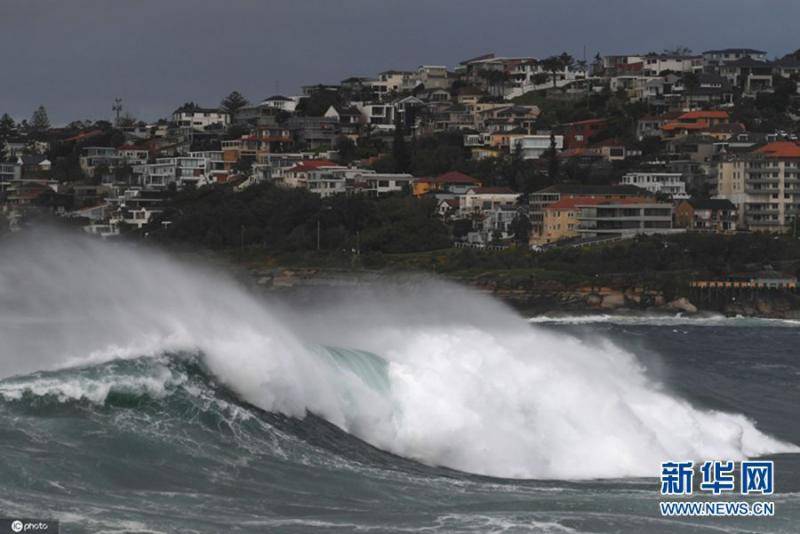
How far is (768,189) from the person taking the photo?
335 feet

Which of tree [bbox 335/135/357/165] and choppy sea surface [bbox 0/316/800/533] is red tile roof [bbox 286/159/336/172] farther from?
choppy sea surface [bbox 0/316/800/533]

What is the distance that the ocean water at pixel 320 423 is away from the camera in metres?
19.6

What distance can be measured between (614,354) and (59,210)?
100435mm

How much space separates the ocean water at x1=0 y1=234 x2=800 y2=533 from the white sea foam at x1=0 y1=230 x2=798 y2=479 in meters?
0.05

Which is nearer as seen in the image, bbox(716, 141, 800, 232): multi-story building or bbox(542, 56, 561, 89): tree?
bbox(716, 141, 800, 232): multi-story building

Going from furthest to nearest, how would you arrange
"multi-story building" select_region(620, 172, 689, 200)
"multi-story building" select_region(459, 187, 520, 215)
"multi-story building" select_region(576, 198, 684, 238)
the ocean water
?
"multi-story building" select_region(459, 187, 520, 215) → "multi-story building" select_region(620, 172, 689, 200) → "multi-story building" select_region(576, 198, 684, 238) → the ocean water

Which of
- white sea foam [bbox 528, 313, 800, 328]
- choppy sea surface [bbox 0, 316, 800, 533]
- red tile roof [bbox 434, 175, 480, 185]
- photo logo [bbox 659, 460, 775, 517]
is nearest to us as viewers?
choppy sea surface [bbox 0, 316, 800, 533]

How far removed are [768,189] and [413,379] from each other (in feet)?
258

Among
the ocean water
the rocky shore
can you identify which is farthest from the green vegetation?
the ocean water

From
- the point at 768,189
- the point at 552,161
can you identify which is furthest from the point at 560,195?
the point at 552,161

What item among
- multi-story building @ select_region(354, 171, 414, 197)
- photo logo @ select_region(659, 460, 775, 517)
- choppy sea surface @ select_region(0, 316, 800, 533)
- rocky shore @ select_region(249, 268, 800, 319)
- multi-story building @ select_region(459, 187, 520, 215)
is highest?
multi-story building @ select_region(354, 171, 414, 197)

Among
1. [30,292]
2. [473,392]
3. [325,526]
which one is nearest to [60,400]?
[325,526]

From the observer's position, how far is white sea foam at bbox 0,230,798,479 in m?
25.0

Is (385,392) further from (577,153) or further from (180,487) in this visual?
(577,153)
